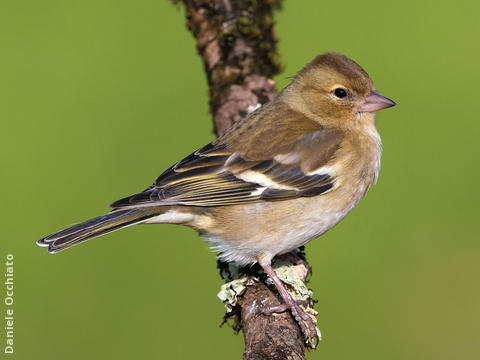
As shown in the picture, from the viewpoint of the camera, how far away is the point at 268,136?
4.12 m

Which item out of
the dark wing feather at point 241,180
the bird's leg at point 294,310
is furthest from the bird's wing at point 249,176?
the bird's leg at point 294,310

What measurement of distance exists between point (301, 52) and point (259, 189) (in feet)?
10.2

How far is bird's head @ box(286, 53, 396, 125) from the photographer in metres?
4.33

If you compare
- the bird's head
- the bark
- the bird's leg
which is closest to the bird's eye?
the bird's head

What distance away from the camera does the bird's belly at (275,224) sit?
3967 mm

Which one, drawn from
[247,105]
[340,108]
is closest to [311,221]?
[340,108]

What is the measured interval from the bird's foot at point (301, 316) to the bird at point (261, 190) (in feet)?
0.06

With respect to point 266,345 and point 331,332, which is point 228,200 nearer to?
point 266,345

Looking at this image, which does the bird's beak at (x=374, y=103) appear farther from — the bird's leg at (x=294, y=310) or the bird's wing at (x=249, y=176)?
the bird's leg at (x=294, y=310)

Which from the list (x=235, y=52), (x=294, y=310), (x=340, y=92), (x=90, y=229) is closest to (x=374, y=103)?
(x=340, y=92)

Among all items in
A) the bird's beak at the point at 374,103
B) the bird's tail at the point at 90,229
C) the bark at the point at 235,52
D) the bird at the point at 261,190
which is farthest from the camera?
the bark at the point at 235,52

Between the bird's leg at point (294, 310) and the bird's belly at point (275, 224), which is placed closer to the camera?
the bird's leg at point (294, 310)

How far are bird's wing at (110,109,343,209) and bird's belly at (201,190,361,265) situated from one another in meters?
0.06

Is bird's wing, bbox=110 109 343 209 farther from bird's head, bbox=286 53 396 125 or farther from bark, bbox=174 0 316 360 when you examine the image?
bark, bbox=174 0 316 360
